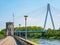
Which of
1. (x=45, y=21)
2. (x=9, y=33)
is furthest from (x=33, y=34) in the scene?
(x=45, y=21)

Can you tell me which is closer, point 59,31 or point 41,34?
point 59,31

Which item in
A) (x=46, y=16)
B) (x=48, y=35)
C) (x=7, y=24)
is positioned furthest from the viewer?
(x=7, y=24)

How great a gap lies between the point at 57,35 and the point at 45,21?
21.8m

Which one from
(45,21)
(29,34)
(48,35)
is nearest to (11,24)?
(29,34)

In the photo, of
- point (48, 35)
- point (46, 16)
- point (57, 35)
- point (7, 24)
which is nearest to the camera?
point (46, 16)

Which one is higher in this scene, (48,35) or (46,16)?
(46,16)

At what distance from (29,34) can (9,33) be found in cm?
1037

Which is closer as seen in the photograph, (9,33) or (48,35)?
(48,35)

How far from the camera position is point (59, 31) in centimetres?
9588

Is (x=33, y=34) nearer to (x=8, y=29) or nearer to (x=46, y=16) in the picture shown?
(x=8, y=29)

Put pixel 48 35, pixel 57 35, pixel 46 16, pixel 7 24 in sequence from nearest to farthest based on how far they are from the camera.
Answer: pixel 46 16 < pixel 57 35 < pixel 48 35 < pixel 7 24

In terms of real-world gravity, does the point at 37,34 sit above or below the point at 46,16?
below

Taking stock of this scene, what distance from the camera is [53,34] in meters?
97.9

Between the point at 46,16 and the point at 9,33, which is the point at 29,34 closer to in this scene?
the point at 9,33
